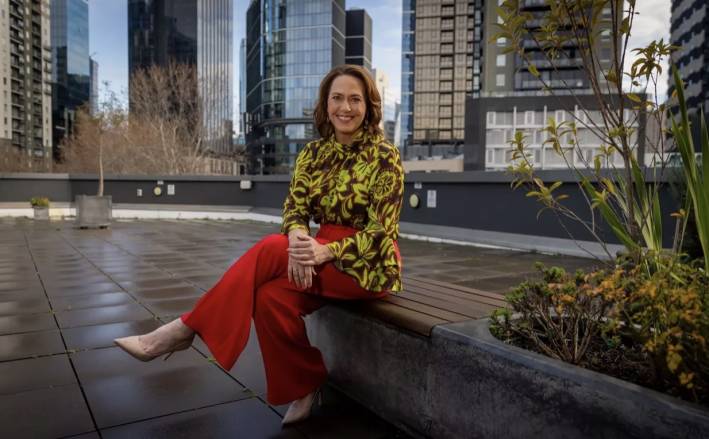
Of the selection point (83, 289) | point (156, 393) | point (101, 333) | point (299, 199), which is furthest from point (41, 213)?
point (299, 199)

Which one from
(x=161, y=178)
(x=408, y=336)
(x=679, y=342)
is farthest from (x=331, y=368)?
(x=161, y=178)

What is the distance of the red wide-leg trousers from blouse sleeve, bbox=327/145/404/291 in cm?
9

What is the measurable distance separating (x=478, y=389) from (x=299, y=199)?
4.32 feet

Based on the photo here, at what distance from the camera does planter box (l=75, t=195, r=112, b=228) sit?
12902 millimetres

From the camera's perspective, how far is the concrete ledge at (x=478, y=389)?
1435 mm

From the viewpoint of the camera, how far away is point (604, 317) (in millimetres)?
2025

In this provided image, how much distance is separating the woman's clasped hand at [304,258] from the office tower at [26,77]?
90186 mm

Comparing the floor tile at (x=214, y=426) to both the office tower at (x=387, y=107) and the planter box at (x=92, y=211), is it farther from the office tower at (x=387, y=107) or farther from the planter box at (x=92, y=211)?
the office tower at (x=387, y=107)

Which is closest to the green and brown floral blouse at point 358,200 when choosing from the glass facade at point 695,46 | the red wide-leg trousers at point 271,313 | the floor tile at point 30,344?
the red wide-leg trousers at point 271,313

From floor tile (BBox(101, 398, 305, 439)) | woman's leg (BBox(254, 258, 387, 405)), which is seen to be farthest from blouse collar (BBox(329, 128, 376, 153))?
floor tile (BBox(101, 398, 305, 439))

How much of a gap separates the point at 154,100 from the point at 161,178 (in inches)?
440

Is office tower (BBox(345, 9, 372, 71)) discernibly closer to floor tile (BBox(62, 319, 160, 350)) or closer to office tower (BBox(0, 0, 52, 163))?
office tower (BBox(0, 0, 52, 163))

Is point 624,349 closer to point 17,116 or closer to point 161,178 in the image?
point 161,178

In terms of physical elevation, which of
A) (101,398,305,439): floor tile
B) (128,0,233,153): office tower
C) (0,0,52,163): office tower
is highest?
(128,0,233,153): office tower
